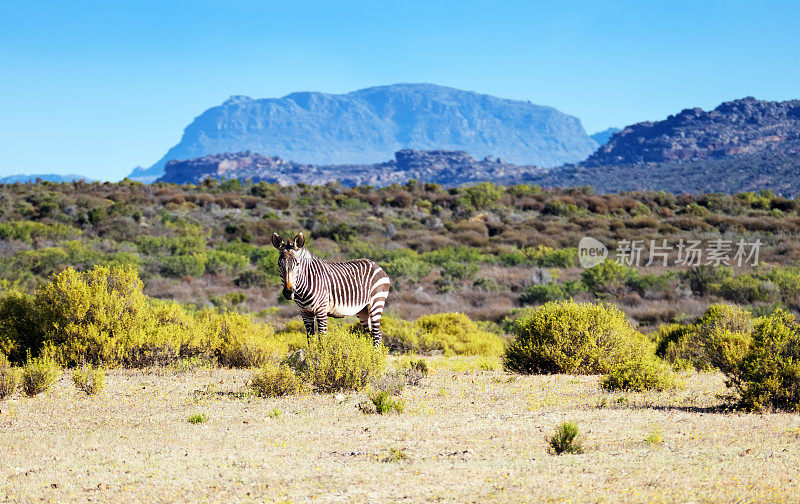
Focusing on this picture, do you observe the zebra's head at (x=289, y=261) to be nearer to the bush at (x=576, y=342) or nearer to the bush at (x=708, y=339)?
the bush at (x=576, y=342)

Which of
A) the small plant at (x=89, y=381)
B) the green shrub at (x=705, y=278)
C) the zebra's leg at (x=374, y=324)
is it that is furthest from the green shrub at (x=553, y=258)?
the small plant at (x=89, y=381)

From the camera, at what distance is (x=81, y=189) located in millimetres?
52344

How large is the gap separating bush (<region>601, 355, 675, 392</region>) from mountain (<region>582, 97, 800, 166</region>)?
513 feet

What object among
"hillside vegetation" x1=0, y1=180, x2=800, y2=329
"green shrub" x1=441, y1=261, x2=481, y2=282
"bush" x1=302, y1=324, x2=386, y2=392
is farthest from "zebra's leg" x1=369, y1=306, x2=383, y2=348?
"green shrub" x1=441, y1=261, x2=481, y2=282

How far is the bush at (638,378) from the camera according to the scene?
970 cm

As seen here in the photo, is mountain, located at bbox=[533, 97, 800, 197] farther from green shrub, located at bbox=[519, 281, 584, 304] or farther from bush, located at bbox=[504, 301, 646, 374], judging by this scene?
bush, located at bbox=[504, 301, 646, 374]

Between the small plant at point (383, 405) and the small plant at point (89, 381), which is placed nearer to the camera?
the small plant at point (383, 405)

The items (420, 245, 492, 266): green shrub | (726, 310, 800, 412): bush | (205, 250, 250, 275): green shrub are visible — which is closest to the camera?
(726, 310, 800, 412): bush

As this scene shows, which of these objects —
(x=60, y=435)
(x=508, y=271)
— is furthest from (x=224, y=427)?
(x=508, y=271)

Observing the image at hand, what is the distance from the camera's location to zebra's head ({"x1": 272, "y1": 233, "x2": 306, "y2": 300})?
9539mm

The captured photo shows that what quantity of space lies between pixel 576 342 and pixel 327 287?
411 cm

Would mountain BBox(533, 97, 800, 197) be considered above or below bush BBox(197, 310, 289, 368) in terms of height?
above

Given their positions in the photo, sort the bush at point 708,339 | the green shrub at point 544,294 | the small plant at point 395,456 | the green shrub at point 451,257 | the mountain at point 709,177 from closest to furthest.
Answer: the small plant at point 395,456
the bush at point 708,339
the green shrub at point 544,294
the green shrub at point 451,257
the mountain at point 709,177

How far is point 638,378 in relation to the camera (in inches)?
383
